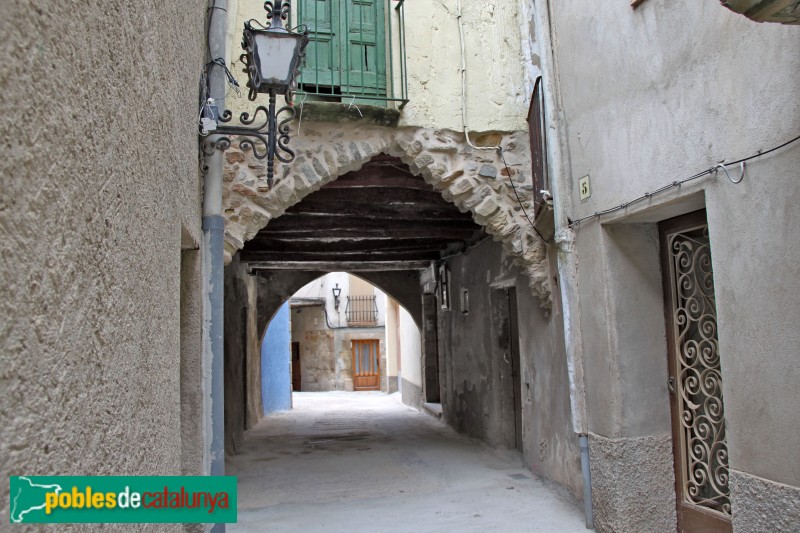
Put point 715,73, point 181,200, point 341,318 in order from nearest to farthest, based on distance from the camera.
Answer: point 181,200 < point 715,73 < point 341,318

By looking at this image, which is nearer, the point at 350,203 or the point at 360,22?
the point at 360,22

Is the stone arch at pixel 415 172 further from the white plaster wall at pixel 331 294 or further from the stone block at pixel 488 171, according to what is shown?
the white plaster wall at pixel 331 294

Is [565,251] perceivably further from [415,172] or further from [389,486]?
[389,486]

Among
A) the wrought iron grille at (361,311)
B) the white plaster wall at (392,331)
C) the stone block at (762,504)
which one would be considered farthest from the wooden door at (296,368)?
the stone block at (762,504)

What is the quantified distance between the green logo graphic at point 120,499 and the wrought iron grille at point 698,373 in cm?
319

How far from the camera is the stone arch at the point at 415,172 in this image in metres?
5.01

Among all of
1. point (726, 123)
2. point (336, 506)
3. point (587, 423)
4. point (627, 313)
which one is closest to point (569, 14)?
point (726, 123)

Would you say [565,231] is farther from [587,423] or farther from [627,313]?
[587,423]

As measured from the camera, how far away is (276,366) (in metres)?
A: 15.1

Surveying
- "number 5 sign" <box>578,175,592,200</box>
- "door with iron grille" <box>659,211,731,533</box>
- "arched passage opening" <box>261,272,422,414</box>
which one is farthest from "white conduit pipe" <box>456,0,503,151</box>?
"arched passage opening" <box>261,272,422,414</box>

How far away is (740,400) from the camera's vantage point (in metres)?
3.36

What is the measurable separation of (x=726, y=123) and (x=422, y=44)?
9.16 ft

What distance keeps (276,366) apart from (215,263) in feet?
36.2

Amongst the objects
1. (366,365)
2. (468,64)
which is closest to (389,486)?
(468,64)
